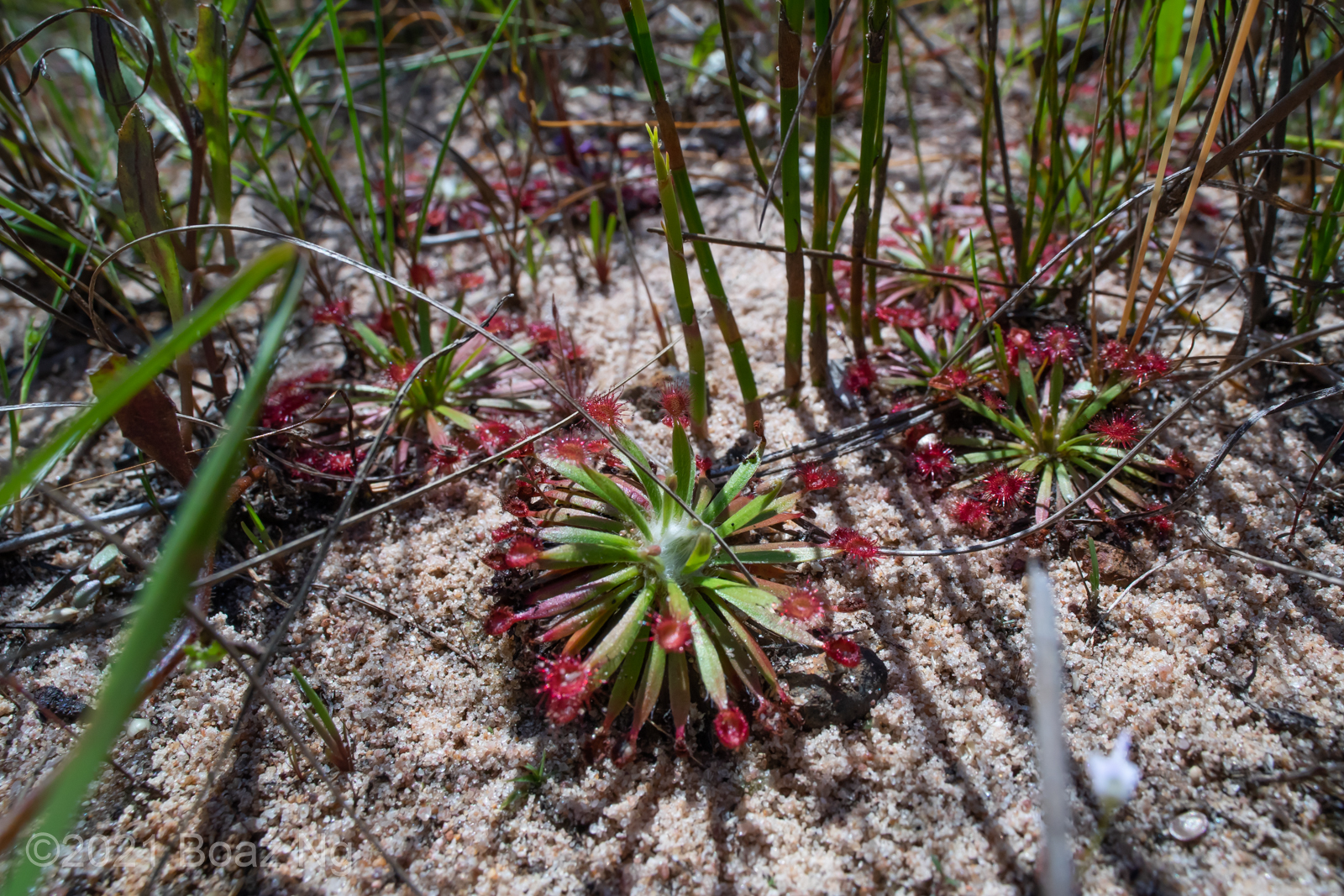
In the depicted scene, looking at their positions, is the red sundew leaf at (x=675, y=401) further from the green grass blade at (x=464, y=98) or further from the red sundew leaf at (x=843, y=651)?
the green grass blade at (x=464, y=98)

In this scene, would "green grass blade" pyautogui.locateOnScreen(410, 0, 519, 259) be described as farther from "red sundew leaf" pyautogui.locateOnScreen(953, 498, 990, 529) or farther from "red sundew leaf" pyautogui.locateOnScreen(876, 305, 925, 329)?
"red sundew leaf" pyautogui.locateOnScreen(953, 498, 990, 529)

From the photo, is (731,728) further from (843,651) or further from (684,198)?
(684,198)

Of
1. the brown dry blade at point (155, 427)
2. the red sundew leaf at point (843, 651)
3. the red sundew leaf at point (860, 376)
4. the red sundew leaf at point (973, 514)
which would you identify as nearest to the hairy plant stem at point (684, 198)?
the red sundew leaf at point (860, 376)

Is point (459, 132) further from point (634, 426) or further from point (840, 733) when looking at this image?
point (840, 733)

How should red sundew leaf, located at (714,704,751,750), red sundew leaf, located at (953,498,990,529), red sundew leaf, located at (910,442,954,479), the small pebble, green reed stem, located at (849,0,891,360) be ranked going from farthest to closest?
red sundew leaf, located at (910,442,954,479) → red sundew leaf, located at (953,498,990,529) → green reed stem, located at (849,0,891,360) → red sundew leaf, located at (714,704,751,750) → the small pebble

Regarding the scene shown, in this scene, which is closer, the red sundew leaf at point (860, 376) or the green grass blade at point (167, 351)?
the green grass blade at point (167, 351)

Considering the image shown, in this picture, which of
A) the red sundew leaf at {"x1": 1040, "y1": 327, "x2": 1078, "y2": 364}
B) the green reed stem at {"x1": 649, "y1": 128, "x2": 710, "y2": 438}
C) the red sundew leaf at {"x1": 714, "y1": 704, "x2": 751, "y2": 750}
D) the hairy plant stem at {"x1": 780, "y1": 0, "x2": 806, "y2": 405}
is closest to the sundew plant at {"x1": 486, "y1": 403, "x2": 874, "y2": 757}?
the red sundew leaf at {"x1": 714, "y1": 704, "x2": 751, "y2": 750}
